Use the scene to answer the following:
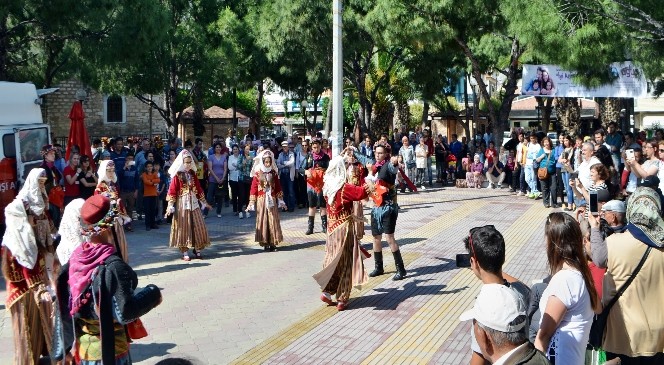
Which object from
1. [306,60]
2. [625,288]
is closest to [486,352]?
[625,288]

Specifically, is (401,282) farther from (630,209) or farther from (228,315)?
(630,209)

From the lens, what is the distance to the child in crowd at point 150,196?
15.4m

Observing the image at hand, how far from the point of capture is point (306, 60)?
1123 inches

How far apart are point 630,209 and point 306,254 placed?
7.87 m

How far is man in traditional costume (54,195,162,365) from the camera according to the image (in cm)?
456

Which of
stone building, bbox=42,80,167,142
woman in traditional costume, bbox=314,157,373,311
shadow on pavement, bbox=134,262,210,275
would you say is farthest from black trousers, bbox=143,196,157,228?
stone building, bbox=42,80,167,142

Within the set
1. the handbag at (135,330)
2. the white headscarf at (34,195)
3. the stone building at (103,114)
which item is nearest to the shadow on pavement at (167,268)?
the white headscarf at (34,195)

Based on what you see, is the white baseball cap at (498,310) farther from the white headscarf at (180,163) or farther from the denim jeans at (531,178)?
the denim jeans at (531,178)

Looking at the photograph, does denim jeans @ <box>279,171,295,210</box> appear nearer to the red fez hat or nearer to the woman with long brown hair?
the red fez hat

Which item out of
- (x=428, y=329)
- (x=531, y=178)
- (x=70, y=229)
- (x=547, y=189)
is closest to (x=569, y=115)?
(x=531, y=178)

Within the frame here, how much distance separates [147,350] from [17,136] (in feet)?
Result: 26.2

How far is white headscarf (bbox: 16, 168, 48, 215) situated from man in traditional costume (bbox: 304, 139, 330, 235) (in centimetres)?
557

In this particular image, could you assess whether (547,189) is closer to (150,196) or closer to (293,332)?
(150,196)

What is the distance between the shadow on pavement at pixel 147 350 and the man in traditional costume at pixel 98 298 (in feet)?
7.92
